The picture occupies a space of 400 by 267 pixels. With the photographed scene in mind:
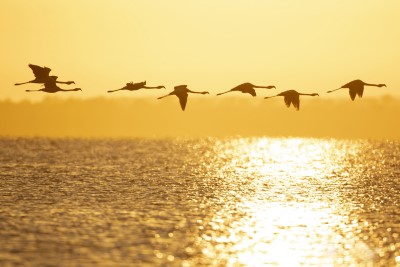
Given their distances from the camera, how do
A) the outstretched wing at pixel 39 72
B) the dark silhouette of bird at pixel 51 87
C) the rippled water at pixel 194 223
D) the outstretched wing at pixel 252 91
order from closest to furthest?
the outstretched wing at pixel 252 91 → the dark silhouette of bird at pixel 51 87 → the outstretched wing at pixel 39 72 → the rippled water at pixel 194 223

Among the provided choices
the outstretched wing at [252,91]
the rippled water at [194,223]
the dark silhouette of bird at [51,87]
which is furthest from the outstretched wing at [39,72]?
the outstretched wing at [252,91]

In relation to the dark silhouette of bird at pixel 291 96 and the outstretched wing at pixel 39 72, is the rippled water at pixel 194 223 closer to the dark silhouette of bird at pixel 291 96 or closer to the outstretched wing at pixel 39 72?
the outstretched wing at pixel 39 72

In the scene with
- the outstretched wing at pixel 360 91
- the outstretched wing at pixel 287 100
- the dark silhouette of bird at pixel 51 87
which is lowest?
the outstretched wing at pixel 287 100

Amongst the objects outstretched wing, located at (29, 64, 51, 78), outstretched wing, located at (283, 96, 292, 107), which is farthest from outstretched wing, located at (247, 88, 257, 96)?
outstretched wing, located at (29, 64, 51, 78)

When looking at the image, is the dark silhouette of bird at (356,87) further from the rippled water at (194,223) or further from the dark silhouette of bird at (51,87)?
the dark silhouette of bird at (51,87)

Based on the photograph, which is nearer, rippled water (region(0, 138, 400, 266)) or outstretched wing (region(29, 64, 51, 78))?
outstretched wing (region(29, 64, 51, 78))

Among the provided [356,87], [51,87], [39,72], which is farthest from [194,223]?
[356,87]

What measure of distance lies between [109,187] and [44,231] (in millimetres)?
36826

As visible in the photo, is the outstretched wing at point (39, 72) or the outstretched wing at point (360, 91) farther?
the outstretched wing at point (39, 72)

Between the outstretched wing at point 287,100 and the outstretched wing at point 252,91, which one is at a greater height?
the outstretched wing at point 252,91

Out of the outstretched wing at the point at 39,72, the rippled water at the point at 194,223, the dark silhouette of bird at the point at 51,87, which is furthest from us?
the rippled water at the point at 194,223

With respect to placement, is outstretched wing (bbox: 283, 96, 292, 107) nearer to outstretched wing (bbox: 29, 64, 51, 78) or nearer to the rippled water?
the rippled water

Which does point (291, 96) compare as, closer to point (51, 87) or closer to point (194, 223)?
point (51, 87)

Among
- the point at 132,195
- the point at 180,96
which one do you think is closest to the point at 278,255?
the point at 180,96
